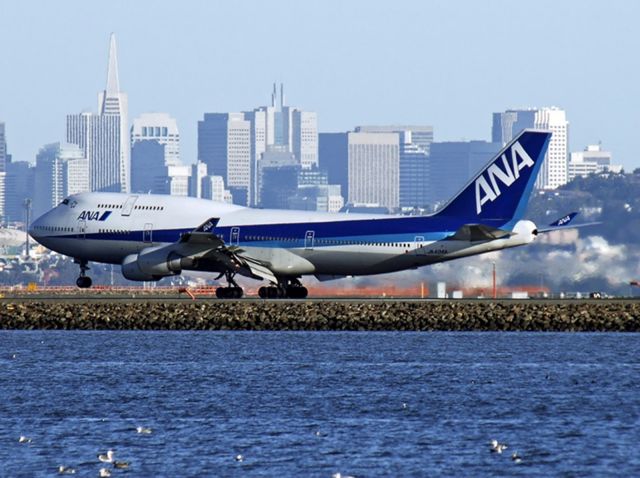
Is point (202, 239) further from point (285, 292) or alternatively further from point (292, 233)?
point (285, 292)

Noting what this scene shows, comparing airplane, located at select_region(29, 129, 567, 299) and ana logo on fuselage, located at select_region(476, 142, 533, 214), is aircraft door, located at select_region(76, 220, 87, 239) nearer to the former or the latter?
airplane, located at select_region(29, 129, 567, 299)

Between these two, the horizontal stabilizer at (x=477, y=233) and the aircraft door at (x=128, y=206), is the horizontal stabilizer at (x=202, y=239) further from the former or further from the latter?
the horizontal stabilizer at (x=477, y=233)

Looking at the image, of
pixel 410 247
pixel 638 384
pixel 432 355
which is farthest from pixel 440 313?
pixel 638 384

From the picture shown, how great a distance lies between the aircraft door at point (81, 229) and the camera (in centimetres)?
10294

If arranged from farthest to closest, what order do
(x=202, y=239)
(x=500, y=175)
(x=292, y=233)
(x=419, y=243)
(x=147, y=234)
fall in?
(x=147, y=234) → (x=202, y=239) → (x=292, y=233) → (x=500, y=175) → (x=419, y=243)

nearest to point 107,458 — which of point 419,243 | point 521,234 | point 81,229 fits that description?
point 419,243

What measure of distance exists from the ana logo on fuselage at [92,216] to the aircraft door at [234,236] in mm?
7193

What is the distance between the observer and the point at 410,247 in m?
94.5

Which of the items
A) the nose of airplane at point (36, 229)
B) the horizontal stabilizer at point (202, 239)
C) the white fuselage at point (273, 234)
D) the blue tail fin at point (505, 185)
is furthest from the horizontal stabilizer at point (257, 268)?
the nose of airplane at point (36, 229)

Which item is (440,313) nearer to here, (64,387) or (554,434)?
(64,387)

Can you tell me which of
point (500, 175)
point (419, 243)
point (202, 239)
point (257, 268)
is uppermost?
point (500, 175)

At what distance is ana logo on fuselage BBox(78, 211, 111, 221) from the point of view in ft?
335

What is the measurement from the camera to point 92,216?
338ft

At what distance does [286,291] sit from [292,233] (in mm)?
5563
